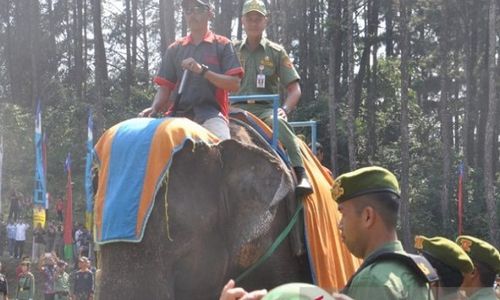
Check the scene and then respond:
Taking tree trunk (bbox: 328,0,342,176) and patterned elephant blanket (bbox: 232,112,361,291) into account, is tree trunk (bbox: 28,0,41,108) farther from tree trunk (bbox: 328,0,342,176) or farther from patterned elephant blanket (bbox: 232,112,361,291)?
patterned elephant blanket (bbox: 232,112,361,291)

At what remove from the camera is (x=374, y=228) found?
111 inches

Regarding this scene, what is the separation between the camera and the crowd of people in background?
16.2m

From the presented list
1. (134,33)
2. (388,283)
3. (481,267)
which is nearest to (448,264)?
(481,267)

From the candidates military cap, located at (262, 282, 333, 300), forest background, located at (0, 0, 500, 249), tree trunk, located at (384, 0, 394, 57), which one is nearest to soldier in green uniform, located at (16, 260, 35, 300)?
forest background, located at (0, 0, 500, 249)

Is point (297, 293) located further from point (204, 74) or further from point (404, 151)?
point (404, 151)

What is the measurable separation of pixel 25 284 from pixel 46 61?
94.3 feet

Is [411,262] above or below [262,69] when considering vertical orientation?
below

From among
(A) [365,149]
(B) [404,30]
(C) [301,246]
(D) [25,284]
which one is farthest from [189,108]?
(A) [365,149]

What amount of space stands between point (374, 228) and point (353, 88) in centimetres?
2940

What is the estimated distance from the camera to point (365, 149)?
34.4 metres

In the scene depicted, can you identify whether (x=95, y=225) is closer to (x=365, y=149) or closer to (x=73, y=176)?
(x=73, y=176)

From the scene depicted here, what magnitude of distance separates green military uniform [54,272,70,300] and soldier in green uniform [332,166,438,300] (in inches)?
605

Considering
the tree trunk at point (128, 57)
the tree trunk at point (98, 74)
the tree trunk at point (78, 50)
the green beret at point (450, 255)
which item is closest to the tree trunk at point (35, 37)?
the tree trunk at point (78, 50)

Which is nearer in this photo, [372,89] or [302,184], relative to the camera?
[302,184]
